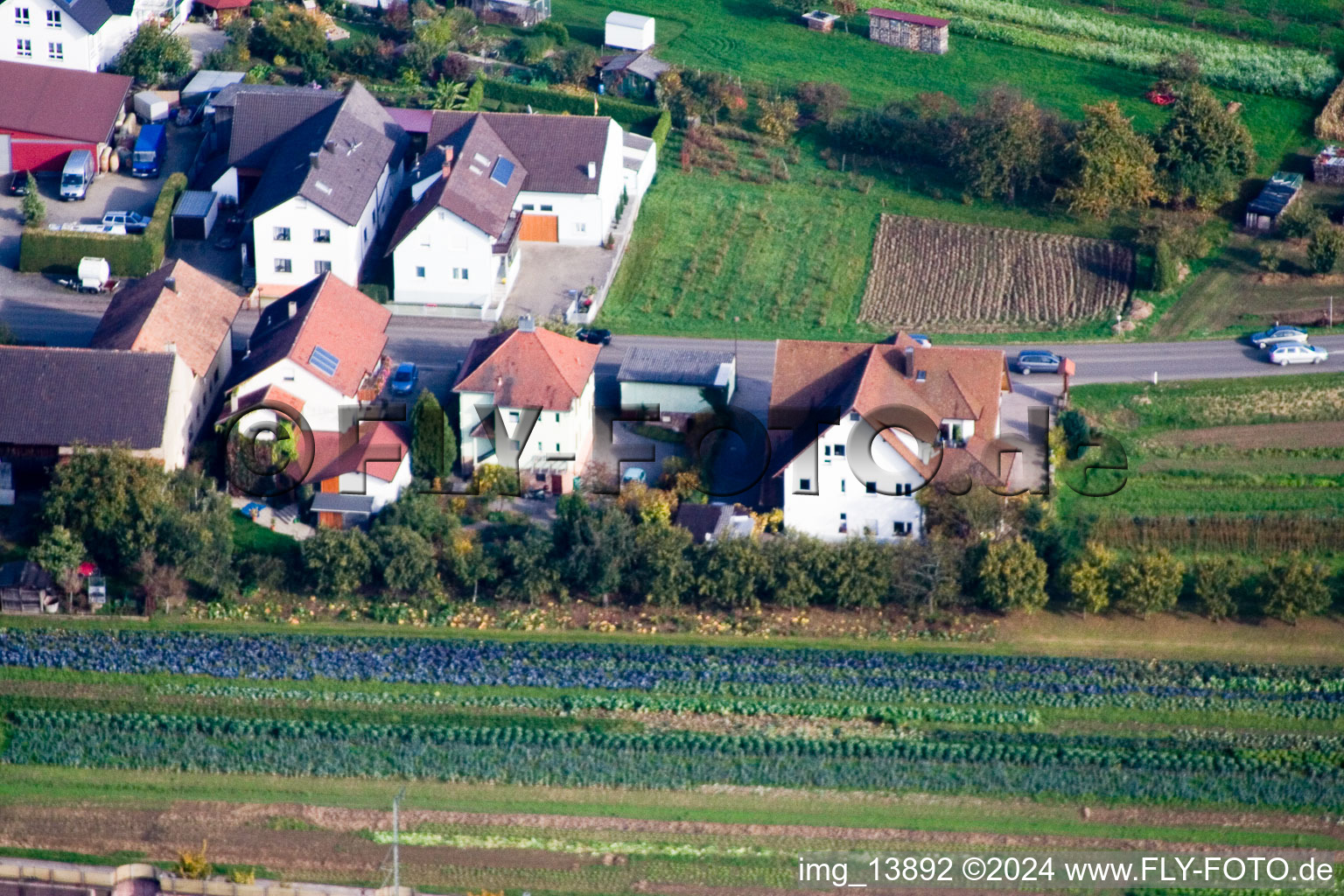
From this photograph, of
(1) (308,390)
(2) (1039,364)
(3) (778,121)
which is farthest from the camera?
(3) (778,121)

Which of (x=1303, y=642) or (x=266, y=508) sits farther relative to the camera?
(x=266, y=508)

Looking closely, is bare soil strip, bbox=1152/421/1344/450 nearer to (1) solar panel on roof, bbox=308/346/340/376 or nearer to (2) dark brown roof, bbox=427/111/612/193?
(2) dark brown roof, bbox=427/111/612/193

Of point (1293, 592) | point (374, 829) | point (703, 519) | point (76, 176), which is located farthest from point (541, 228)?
point (374, 829)

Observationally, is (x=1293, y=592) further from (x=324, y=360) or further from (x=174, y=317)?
(x=174, y=317)

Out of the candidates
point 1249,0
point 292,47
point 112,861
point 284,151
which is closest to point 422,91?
point 292,47

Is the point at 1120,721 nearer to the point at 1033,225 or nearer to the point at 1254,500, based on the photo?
the point at 1254,500

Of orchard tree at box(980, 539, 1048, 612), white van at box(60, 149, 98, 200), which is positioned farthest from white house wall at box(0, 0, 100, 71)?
orchard tree at box(980, 539, 1048, 612)
